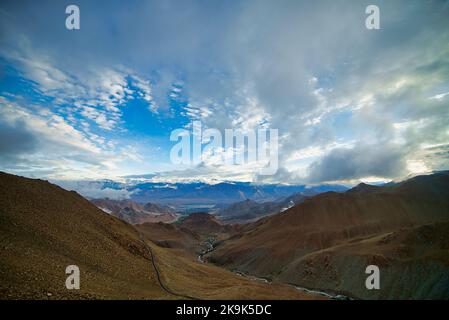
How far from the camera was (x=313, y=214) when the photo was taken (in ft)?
300

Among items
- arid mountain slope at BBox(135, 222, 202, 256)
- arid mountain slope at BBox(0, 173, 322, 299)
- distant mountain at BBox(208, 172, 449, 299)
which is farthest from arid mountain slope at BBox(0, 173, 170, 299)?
arid mountain slope at BBox(135, 222, 202, 256)

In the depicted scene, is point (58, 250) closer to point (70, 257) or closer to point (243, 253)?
point (70, 257)

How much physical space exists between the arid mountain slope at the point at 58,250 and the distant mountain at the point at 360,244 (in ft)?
132

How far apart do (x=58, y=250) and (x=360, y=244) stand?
6060 centimetres

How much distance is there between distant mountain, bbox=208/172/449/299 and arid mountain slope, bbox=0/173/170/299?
40.2m

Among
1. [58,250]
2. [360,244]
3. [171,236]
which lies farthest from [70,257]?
[171,236]

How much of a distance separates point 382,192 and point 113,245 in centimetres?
9616

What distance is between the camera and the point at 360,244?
193ft

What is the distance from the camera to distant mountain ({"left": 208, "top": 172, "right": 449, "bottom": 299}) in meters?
43.4

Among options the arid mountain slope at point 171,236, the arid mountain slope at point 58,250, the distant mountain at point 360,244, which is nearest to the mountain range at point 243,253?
the arid mountain slope at point 58,250

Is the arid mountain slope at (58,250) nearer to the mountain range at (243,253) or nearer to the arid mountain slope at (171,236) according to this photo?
Result: the mountain range at (243,253)
